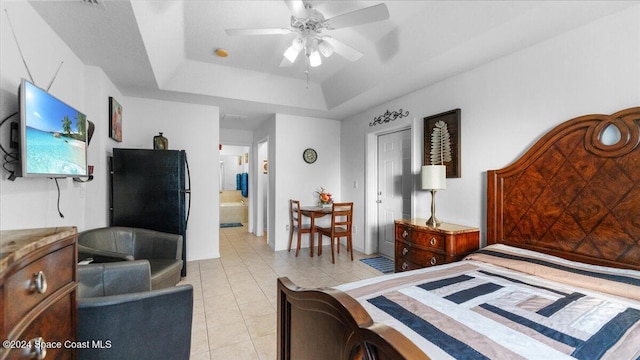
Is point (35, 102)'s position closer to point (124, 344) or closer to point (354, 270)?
point (124, 344)

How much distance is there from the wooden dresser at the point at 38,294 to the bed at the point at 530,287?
0.87m

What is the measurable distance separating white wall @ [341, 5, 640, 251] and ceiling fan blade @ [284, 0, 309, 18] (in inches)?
71.4

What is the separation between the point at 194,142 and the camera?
401 cm

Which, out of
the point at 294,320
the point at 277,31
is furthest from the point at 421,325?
the point at 277,31

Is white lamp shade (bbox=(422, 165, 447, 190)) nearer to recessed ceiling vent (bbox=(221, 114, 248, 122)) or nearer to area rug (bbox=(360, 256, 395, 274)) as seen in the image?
area rug (bbox=(360, 256, 395, 274))

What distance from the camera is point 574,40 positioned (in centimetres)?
198

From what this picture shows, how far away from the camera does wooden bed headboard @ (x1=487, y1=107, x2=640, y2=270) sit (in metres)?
1.66

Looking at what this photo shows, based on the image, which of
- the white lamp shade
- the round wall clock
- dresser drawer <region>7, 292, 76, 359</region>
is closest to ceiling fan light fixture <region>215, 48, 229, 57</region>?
the round wall clock

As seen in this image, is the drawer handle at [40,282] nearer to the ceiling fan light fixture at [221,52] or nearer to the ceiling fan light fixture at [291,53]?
the ceiling fan light fixture at [291,53]

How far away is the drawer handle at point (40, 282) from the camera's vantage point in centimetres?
85

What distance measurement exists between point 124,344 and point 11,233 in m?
0.65

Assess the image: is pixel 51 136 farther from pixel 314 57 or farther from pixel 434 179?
pixel 434 179

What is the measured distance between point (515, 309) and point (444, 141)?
2.13 meters

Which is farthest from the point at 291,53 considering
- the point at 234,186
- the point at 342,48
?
the point at 234,186
